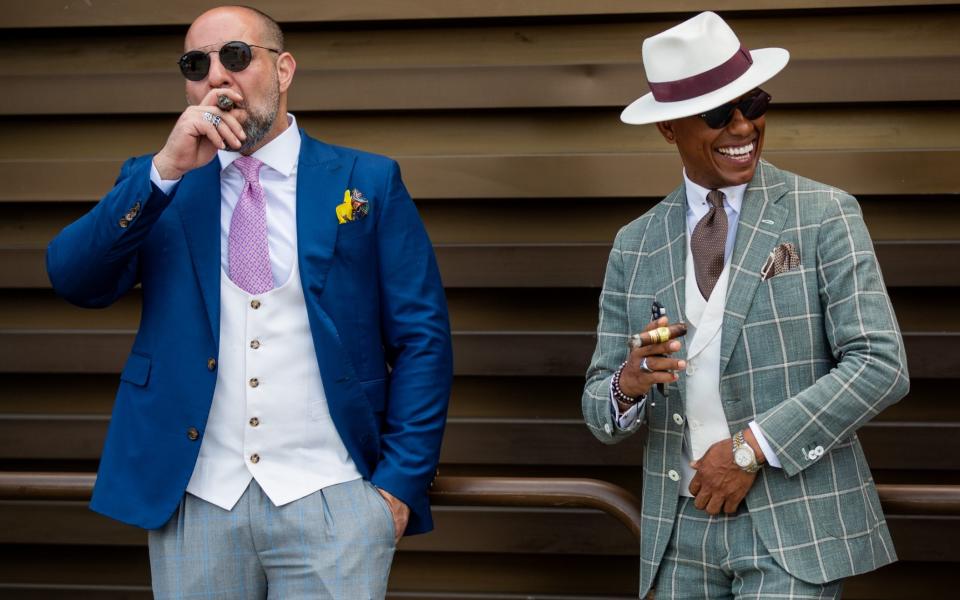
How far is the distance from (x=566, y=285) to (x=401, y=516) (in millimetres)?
1180

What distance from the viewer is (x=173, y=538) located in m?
2.47

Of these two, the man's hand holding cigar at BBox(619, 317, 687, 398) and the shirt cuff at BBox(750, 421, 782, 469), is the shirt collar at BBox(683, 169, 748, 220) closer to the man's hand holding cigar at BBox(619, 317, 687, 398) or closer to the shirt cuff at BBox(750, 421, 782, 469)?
the man's hand holding cigar at BBox(619, 317, 687, 398)

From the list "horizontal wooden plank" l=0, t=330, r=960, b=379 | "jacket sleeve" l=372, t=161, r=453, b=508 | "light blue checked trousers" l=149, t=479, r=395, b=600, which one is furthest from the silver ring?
"horizontal wooden plank" l=0, t=330, r=960, b=379

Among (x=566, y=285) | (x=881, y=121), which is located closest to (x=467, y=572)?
(x=566, y=285)

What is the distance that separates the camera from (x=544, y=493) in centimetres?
255

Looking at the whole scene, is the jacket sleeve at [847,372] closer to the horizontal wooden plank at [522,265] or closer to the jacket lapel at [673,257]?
the jacket lapel at [673,257]

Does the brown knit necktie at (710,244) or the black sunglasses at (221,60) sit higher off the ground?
the black sunglasses at (221,60)

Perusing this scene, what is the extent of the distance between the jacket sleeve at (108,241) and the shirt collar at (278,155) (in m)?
0.17

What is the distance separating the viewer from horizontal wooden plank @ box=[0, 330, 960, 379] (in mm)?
3396

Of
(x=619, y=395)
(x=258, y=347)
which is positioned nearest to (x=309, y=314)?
(x=258, y=347)

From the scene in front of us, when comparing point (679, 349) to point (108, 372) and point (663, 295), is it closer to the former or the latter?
point (663, 295)

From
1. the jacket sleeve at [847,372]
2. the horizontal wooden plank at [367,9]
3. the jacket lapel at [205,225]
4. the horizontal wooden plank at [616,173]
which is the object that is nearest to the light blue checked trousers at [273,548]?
the jacket lapel at [205,225]

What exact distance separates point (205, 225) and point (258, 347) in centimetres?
30

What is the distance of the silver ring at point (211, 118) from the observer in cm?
242
